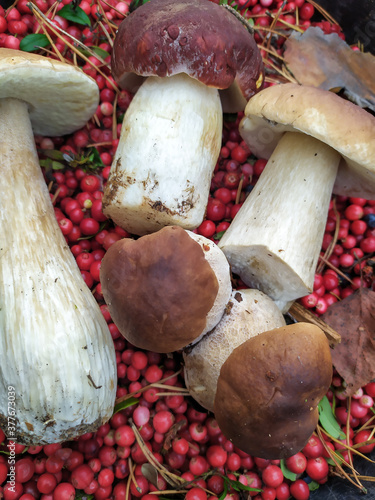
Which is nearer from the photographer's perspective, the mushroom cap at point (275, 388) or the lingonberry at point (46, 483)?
the mushroom cap at point (275, 388)

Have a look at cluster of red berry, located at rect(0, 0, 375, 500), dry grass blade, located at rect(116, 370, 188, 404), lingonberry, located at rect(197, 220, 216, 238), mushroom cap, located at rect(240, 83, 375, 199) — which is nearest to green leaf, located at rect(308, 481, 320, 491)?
cluster of red berry, located at rect(0, 0, 375, 500)

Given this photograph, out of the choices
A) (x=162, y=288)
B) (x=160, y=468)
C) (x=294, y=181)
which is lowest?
(x=160, y=468)

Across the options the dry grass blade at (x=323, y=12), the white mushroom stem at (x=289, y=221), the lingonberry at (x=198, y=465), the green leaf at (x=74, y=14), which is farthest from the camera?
the dry grass blade at (x=323, y=12)

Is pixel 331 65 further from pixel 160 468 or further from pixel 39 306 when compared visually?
pixel 160 468

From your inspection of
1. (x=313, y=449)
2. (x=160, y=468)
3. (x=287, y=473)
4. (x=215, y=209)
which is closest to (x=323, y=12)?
(x=215, y=209)

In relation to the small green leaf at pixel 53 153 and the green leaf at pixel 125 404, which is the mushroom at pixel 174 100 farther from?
the green leaf at pixel 125 404

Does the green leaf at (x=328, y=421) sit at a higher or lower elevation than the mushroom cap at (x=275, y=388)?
lower

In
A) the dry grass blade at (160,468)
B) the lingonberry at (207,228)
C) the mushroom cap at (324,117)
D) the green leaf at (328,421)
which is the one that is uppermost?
the mushroom cap at (324,117)

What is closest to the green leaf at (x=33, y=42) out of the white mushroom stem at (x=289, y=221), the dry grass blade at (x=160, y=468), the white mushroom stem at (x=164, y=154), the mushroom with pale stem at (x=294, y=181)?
the white mushroom stem at (x=164, y=154)
